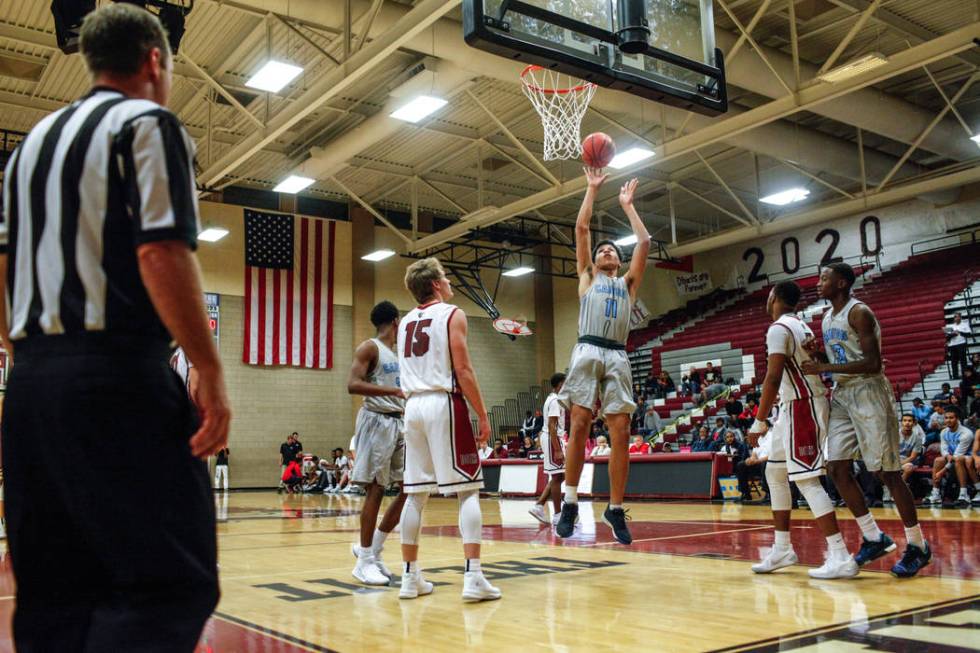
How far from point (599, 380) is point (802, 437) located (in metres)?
1.49

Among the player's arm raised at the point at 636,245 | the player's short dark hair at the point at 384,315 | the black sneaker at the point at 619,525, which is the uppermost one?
the player's arm raised at the point at 636,245

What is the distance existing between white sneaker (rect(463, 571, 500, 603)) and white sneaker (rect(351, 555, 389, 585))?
0.83 meters

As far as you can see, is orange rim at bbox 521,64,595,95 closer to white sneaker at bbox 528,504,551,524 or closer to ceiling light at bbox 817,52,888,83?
ceiling light at bbox 817,52,888,83

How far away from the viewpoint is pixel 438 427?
14.8ft

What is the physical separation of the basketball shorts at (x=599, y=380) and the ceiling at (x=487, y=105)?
574 cm

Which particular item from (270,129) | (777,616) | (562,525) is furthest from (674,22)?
(270,129)

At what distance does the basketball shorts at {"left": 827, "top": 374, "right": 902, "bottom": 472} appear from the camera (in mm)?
4961

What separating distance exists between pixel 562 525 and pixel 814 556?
1.70 metres

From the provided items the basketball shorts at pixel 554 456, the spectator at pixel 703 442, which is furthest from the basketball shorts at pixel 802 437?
the spectator at pixel 703 442

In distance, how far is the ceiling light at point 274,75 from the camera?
11.9 m

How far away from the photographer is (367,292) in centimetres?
2442

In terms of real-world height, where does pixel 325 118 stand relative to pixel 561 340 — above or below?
above

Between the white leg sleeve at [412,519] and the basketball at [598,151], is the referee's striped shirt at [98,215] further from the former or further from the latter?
the basketball at [598,151]

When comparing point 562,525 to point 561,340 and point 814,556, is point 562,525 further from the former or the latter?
point 561,340
